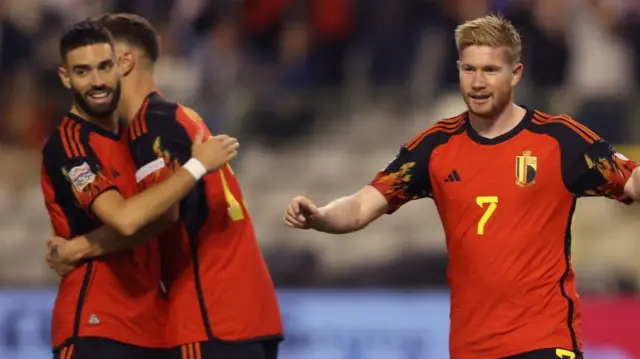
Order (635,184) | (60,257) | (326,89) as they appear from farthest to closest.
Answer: (326,89)
(60,257)
(635,184)

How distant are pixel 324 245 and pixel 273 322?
217 inches

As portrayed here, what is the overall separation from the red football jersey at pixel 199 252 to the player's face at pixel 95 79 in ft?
0.55

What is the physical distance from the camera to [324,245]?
38.4 feet

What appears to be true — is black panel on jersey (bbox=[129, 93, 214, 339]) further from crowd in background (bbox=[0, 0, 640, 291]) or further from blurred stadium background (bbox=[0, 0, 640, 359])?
crowd in background (bbox=[0, 0, 640, 291])

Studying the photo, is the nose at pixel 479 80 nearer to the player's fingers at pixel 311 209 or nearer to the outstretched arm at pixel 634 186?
the outstretched arm at pixel 634 186

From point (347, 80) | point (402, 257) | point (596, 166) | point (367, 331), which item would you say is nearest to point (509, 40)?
point (596, 166)

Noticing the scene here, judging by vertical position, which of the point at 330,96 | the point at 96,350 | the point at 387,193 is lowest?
the point at 96,350

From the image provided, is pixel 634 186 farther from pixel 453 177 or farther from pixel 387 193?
pixel 387 193

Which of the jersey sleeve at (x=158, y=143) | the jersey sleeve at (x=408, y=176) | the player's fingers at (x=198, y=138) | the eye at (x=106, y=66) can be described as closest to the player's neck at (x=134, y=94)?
the jersey sleeve at (x=158, y=143)

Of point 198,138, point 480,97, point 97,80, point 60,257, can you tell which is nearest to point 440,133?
point 480,97

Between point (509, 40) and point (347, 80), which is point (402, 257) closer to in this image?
point (347, 80)

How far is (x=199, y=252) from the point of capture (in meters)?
6.07

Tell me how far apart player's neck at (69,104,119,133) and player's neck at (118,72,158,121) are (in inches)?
2.8

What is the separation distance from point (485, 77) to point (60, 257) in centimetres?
197
